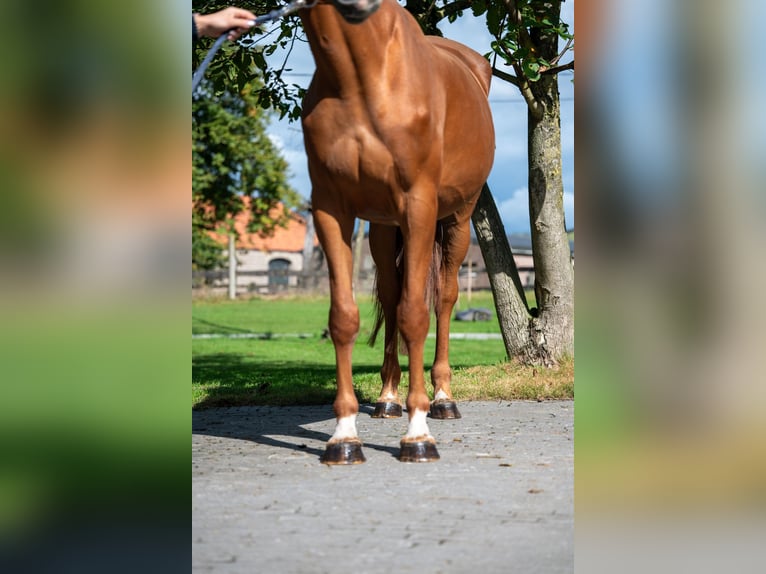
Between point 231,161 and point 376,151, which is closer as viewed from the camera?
point 376,151

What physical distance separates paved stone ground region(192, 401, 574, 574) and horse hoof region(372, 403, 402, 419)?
15.7 inches

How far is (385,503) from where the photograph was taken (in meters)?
3.54

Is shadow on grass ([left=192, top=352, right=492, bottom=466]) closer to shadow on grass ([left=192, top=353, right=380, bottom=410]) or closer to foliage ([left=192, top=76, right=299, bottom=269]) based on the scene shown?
shadow on grass ([left=192, top=353, right=380, bottom=410])

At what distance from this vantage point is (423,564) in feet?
8.83

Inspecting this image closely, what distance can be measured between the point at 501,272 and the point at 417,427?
4471 mm

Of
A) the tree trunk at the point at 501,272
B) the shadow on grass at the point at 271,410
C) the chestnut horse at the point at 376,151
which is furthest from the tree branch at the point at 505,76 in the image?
the shadow on grass at the point at 271,410

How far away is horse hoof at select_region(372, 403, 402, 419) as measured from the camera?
6215mm

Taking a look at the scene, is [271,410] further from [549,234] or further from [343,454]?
[549,234]

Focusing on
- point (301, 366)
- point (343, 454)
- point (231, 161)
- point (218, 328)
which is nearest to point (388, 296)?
point (343, 454)
